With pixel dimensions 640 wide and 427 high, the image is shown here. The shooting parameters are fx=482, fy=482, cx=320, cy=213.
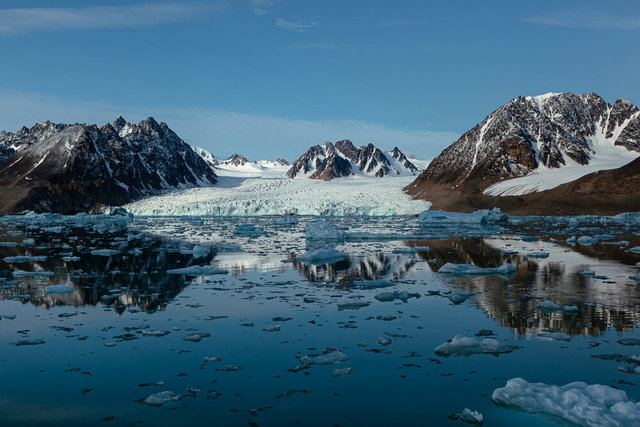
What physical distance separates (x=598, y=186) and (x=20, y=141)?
15476cm

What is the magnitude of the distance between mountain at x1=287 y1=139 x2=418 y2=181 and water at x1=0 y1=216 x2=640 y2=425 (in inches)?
5857

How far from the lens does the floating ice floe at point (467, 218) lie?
46812 millimetres

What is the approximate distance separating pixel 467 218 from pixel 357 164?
13914 cm

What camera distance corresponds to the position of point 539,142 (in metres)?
100

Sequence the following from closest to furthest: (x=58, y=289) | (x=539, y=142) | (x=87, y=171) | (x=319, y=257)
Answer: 1. (x=58, y=289)
2. (x=319, y=257)
3. (x=87, y=171)
4. (x=539, y=142)

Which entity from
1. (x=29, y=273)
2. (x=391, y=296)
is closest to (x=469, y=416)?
(x=391, y=296)

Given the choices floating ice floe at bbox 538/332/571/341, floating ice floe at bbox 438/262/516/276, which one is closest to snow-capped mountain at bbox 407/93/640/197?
floating ice floe at bbox 438/262/516/276

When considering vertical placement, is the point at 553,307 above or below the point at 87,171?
below

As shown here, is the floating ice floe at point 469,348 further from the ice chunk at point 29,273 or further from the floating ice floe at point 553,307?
the ice chunk at point 29,273

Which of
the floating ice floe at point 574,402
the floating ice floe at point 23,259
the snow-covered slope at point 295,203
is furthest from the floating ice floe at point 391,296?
the snow-covered slope at point 295,203

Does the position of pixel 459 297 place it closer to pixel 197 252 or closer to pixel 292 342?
pixel 292 342

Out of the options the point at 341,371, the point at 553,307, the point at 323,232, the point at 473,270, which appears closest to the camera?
the point at 341,371

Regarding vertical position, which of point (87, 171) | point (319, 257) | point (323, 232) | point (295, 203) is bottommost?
point (319, 257)

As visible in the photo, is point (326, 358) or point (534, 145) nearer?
point (326, 358)
